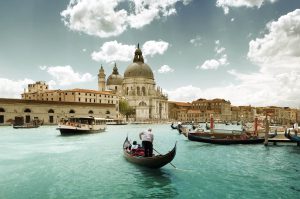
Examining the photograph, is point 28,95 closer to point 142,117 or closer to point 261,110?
point 142,117

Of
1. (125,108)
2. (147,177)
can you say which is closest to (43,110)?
(125,108)

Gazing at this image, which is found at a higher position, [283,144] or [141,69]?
[141,69]

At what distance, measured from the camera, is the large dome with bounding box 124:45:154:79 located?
96.8m

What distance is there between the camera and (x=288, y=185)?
11.0 meters

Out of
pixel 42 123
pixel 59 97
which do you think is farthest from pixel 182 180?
pixel 59 97

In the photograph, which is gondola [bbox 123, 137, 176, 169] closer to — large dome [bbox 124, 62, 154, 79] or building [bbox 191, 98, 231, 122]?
large dome [bbox 124, 62, 154, 79]

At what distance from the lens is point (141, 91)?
311 feet

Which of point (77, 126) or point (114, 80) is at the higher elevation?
point (114, 80)

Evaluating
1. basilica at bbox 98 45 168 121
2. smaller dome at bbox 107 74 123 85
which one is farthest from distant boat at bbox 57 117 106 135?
smaller dome at bbox 107 74 123 85

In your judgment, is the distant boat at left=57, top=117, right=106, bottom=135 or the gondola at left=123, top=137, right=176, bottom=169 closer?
the gondola at left=123, top=137, right=176, bottom=169

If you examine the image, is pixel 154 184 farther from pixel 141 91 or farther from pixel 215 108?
pixel 215 108

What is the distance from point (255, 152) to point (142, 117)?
227ft

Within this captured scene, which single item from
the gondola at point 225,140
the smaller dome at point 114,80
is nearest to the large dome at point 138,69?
the smaller dome at point 114,80

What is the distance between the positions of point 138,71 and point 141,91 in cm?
668
